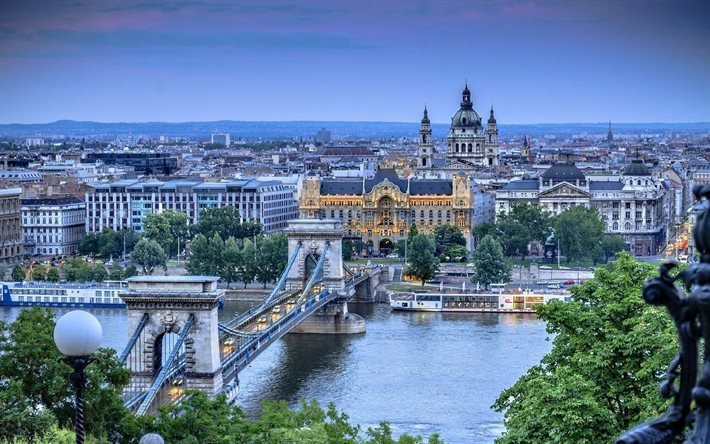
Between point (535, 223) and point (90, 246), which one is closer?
point (90, 246)

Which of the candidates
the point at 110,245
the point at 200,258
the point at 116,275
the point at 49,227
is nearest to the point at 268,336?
the point at 200,258

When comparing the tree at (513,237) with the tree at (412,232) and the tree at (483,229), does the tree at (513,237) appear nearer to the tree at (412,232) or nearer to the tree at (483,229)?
the tree at (483,229)

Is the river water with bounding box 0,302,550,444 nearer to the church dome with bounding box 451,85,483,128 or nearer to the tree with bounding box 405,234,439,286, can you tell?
the tree with bounding box 405,234,439,286

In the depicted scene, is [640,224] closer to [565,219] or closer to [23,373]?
[565,219]

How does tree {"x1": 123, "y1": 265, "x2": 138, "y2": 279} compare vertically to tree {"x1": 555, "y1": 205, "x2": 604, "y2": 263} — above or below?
below

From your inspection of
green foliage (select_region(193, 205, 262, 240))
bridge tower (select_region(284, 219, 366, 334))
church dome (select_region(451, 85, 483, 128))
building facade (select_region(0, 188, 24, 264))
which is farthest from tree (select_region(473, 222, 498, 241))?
church dome (select_region(451, 85, 483, 128))

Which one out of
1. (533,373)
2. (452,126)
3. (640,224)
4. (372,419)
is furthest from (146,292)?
(452,126)

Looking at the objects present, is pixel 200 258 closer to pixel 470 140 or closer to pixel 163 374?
pixel 163 374
